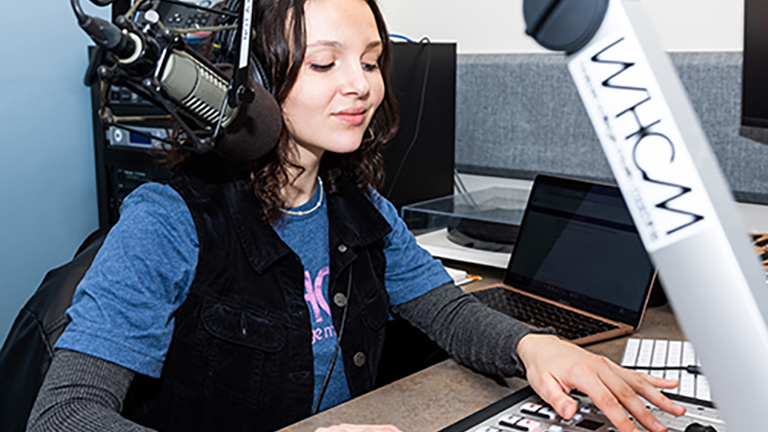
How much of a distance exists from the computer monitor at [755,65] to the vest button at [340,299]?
1.92 feet

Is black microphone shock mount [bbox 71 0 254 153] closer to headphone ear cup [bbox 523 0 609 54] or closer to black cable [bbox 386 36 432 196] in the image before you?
headphone ear cup [bbox 523 0 609 54]

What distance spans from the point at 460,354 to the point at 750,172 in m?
0.71

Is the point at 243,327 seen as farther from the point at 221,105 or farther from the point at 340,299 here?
the point at 221,105

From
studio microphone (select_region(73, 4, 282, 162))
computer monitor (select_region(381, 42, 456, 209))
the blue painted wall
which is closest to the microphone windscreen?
studio microphone (select_region(73, 4, 282, 162))

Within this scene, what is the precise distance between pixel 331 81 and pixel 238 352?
32 cm

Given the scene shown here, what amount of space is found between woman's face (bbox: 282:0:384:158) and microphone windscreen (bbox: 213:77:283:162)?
0.16 metres

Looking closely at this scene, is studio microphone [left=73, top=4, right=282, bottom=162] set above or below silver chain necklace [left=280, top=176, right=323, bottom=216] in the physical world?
above

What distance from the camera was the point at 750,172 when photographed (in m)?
1.17

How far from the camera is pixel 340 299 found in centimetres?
83

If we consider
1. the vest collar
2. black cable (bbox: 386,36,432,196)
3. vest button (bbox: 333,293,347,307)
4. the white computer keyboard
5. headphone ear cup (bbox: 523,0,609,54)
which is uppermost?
headphone ear cup (bbox: 523,0,609,54)

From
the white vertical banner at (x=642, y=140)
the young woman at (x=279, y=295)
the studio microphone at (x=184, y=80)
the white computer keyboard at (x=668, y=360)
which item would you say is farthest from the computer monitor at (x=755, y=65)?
the white vertical banner at (x=642, y=140)

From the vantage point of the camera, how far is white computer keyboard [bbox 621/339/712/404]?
2.05ft

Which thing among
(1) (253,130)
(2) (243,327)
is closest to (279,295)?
(2) (243,327)

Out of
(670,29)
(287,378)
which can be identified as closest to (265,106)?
(287,378)
